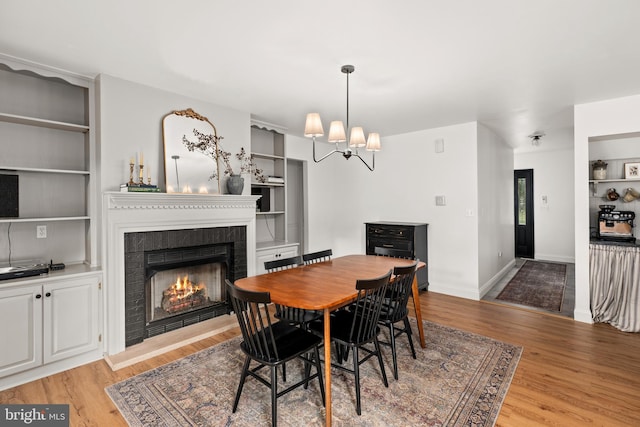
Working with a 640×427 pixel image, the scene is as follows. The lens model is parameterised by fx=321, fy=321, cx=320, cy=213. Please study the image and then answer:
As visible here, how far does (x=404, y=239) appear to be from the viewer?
4734 millimetres

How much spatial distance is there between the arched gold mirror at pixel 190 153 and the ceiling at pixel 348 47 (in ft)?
1.00

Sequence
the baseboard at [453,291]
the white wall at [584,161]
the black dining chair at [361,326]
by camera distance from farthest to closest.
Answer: the baseboard at [453,291], the white wall at [584,161], the black dining chair at [361,326]

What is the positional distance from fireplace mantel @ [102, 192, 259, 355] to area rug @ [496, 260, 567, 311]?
168 inches

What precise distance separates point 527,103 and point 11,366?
5.40 metres

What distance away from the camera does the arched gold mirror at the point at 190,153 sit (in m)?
3.28

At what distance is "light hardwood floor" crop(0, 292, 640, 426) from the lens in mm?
2090

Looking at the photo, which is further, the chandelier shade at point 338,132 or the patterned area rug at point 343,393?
the chandelier shade at point 338,132

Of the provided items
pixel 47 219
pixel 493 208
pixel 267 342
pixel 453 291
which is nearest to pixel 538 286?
pixel 493 208

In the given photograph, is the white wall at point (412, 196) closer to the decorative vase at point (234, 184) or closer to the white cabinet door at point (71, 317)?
the decorative vase at point (234, 184)

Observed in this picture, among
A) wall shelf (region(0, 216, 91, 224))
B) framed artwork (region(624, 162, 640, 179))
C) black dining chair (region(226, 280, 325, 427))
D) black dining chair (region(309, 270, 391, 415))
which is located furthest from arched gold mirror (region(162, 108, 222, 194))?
framed artwork (region(624, 162, 640, 179))

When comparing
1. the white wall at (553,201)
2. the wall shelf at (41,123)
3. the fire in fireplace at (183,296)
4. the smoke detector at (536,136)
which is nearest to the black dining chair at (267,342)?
the fire in fireplace at (183,296)

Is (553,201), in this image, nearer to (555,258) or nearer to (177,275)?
(555,258)

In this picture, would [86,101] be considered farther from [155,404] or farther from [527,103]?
[527,103]

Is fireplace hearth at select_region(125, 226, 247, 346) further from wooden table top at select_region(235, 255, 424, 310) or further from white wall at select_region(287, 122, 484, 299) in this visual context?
white wall at select_region(287, 122, 484, 299)
